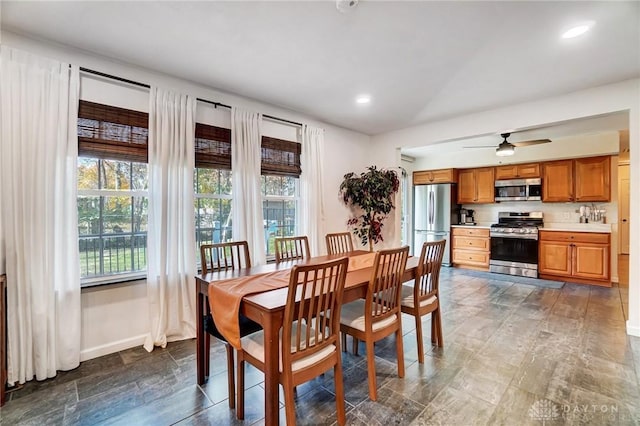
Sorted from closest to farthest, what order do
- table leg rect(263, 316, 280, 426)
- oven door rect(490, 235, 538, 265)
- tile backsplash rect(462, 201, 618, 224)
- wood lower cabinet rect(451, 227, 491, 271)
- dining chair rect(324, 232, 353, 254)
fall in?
1. table leg rect(263, 316, 280, 426)
2. dining chair rect(324, 232, 353, 254)
3. tile backsplash rect(462, 201, 618, 224)
4. oven door rect(490, 235, 538, 265)
5. wood lower cabinet rect(451, 227, 491, 271)

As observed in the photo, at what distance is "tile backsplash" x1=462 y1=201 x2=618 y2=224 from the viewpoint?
5.18 m

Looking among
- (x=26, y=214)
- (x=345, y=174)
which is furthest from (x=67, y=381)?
(x=345, y=174)

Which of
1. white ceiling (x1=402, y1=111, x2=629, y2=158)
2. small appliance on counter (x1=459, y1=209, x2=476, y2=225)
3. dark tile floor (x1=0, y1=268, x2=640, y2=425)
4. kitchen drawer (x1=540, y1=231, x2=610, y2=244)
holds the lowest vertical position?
dark tile floor (x1=0, y1=268, x2=640, y2=425)

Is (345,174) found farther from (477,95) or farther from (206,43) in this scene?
(206,43)

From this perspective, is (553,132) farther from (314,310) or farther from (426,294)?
(314,310)

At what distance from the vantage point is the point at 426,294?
2.65m

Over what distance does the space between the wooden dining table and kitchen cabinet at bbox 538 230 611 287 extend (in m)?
4.35

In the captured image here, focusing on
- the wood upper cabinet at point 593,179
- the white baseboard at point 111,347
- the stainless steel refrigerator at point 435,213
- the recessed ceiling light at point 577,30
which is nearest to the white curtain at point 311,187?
the white baseboard at point 111,347

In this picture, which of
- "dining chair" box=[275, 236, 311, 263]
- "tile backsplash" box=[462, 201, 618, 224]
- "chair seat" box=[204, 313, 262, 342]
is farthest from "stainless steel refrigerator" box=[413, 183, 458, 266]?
"chair seat" box=[204, 313, 262, 342]

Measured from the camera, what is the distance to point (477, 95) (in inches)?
134

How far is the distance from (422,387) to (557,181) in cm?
529

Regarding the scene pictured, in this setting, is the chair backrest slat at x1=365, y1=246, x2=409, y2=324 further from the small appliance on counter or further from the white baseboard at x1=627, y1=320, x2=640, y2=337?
the small appliance on counter

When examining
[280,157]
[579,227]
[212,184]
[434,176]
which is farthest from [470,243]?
[212,184]

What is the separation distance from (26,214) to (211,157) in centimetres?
156
